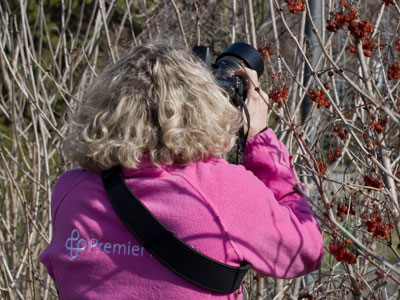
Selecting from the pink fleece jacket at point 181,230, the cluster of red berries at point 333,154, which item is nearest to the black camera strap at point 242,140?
the pink fleece jacket at point 181,230

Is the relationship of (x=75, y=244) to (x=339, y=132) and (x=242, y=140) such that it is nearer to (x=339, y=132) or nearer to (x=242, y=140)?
(x=242, y=140)

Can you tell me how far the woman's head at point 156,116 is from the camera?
1.46 metres

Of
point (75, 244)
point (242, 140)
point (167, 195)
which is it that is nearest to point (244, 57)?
point (242, 140)

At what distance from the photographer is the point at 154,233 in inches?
56.6

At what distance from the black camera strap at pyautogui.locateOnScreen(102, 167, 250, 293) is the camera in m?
0.43

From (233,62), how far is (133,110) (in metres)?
0.45

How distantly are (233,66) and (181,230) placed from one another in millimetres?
578

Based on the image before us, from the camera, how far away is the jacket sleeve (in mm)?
1449

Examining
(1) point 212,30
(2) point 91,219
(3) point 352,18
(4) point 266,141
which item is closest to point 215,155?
(4) point 266,141

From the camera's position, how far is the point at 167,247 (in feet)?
4.74

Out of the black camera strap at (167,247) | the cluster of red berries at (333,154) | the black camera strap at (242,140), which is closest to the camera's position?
the black camera strap at (167,247)

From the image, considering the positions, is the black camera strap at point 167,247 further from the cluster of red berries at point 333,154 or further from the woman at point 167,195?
the cluster of red berries at point 333,154

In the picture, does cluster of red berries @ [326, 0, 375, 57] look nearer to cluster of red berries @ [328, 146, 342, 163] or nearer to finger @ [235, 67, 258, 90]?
finger @ [235, 67, 258, 90]

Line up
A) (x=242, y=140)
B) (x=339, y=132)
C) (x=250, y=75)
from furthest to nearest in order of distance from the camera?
(x=339, y=132) < (x=250, y=75) < (x=242, y=140)
